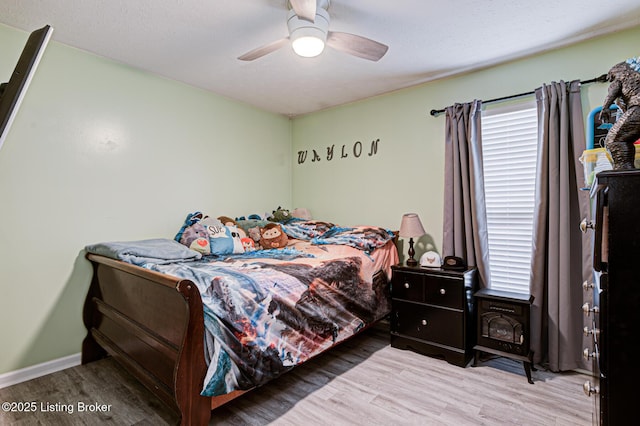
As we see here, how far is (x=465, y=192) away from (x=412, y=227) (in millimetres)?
531

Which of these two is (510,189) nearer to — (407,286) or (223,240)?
(407,286)

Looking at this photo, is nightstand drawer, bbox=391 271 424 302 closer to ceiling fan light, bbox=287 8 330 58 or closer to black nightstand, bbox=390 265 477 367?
black nightstand, bbox=390 265 477 367

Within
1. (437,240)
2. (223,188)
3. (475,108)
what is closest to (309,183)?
(223,188)

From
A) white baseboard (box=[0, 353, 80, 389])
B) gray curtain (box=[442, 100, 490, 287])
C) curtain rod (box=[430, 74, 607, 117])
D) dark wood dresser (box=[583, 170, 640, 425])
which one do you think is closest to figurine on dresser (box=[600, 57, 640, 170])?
dark wood dresser (box=[583, 170, 640, 425])

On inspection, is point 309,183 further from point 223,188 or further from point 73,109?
point 73,109

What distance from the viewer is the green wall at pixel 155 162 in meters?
2.31

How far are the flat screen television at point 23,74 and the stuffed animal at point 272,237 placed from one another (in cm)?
250

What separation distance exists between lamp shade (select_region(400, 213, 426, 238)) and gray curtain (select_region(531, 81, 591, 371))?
0.86 m

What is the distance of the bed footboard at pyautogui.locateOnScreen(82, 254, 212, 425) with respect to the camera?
1.56 meters

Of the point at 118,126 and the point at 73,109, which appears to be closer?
the point at 73,109

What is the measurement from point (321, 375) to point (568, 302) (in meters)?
1.83

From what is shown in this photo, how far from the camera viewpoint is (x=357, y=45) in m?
2.08

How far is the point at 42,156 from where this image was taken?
238 cm

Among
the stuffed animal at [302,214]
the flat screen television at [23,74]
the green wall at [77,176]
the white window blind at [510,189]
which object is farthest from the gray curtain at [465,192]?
the flat screen television at [23,74]
